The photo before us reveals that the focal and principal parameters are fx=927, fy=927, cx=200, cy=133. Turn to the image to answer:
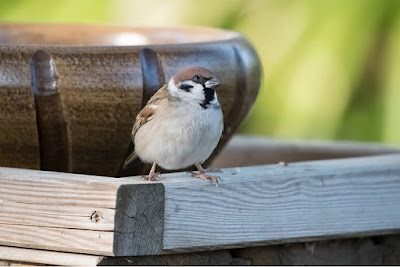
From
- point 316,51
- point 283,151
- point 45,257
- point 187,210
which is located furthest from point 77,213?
point 316,51

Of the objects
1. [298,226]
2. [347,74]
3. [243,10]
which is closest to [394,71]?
[347,74]

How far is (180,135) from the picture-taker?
3018 mm

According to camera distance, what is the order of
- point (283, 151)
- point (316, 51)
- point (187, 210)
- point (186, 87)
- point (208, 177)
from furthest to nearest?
1. point (316, 51)
2. point (283, 151)
3. point (186, 87)
4. point (208, 177)
5. point (187, 210)

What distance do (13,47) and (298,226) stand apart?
1.16 metres

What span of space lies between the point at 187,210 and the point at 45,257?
0.46 m

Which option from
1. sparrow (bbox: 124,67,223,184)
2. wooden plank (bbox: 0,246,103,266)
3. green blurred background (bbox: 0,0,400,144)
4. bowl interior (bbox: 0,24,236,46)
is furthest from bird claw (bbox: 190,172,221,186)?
green blurred background (bbox: 0,0,400,144)

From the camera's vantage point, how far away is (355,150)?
4301mm

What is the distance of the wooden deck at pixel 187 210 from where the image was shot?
271cm

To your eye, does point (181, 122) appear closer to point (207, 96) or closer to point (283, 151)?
point (207, 96)

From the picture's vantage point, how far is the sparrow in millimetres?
3027

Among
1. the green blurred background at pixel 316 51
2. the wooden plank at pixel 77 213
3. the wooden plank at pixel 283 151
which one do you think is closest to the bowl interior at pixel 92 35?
the wooden plank at pixel 283 151

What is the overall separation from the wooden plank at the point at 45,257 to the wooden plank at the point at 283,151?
5.70 feet

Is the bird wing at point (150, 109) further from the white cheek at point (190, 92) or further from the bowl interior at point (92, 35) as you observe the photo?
the bowl interior at point (92, 35)

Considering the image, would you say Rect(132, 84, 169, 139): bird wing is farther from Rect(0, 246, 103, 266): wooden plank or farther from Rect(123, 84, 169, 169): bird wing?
Rect(0, 246, 103, 266): wooden plank
